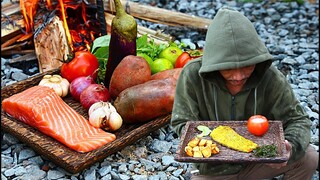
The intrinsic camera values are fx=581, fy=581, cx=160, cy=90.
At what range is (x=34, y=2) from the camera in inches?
262

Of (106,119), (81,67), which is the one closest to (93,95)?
(106,119)

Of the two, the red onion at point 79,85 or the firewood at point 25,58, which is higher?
the red onion at point 79,85

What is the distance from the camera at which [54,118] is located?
4852mm

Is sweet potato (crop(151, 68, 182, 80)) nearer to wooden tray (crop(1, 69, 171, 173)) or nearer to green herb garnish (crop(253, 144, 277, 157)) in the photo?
wooden tray (crop(1, 69, 171, 173))

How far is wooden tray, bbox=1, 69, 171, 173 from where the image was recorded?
4316 millimetres

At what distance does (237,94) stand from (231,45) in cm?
46

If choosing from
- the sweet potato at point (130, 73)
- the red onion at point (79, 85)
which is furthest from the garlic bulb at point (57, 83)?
the sweet potato at point (130, 73)

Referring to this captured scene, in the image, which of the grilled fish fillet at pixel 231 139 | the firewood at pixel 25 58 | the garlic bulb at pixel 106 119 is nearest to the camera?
the grilled fish fillet at pixel 231 139

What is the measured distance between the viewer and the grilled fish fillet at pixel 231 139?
3420 millimetres

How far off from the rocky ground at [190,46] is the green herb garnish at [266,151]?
3.84 ft

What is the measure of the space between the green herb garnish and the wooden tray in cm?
146

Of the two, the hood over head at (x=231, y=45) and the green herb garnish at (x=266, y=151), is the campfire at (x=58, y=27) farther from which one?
the green herb garnish at (x=266, y=151)

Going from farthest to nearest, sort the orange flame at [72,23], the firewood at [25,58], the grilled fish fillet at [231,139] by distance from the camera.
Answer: the firewood at [25,58] → the orange flame at [72,23] → the grilled fish fillet at [231,139]

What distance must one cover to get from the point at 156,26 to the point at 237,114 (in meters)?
4.37
